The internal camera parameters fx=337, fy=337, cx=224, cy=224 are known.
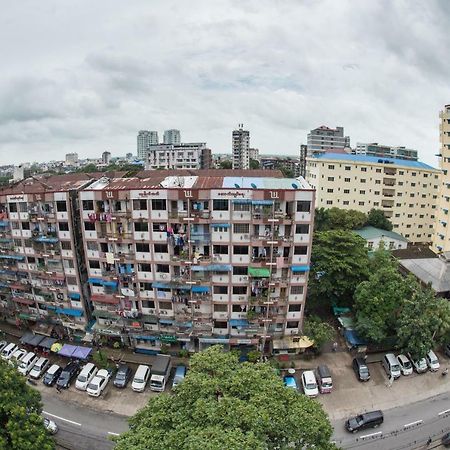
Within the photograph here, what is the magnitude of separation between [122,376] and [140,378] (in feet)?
5.79

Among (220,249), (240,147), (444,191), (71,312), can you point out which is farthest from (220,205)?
(240,147)

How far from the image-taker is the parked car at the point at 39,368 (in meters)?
32.0

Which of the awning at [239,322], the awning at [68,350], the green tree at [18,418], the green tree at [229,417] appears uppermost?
the green tree at [229,417]

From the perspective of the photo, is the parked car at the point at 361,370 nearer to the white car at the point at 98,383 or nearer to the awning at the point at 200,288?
the awning at the point at 200,288

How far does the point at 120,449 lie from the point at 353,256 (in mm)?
29459

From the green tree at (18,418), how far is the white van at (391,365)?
89.2 feet

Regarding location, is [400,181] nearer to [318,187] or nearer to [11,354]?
[318,187]

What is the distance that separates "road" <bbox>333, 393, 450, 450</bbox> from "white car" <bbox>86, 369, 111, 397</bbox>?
65.6 ft

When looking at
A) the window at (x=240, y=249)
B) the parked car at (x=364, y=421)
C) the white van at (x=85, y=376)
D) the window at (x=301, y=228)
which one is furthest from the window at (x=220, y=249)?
the parked car at (x=364, y=421)

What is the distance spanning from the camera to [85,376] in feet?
101

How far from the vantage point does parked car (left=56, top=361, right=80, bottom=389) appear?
3055 centimetres

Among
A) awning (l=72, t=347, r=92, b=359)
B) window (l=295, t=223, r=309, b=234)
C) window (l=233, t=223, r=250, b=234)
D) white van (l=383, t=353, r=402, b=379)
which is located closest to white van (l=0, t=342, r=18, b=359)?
awning (l=72, t=347, r=92, b=359)

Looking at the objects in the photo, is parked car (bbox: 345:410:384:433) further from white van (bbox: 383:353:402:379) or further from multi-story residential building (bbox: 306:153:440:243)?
multi-story residential building (bbox: 306:153:440:243)

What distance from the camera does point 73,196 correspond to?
32438mm
